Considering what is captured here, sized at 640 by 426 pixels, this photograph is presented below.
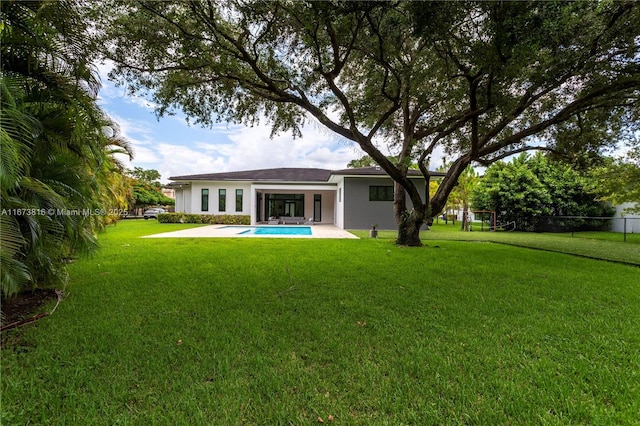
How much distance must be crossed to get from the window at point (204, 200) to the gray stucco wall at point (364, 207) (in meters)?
11.2

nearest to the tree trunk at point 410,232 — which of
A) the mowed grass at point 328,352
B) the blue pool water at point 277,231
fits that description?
the mowed grass at point 328,352

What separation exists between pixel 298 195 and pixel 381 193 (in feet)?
27.5

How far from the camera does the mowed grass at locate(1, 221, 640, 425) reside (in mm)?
2146

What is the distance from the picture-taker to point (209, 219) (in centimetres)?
2191

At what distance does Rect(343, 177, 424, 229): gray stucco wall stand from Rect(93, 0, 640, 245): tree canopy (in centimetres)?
801

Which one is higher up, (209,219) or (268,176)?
(268,176)

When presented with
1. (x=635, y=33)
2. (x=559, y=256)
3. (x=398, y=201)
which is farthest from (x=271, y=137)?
(x=559, y=256)

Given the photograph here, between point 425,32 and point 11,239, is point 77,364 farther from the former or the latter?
point 425,32

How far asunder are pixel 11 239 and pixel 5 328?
127 centimetres

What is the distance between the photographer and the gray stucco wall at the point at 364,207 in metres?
18.4

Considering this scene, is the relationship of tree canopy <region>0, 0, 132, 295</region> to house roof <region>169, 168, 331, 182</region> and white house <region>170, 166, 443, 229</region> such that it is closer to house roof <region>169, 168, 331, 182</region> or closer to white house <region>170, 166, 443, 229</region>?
white house <region>170, 166, 443, 229</region>

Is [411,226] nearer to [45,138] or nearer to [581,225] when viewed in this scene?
[45,138]

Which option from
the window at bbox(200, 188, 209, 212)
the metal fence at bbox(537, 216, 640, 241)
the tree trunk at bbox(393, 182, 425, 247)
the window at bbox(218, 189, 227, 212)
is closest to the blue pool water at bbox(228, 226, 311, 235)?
the window at bbox(218, 189, 227, 212)

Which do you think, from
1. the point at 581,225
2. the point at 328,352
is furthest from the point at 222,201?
the point at 581,225
